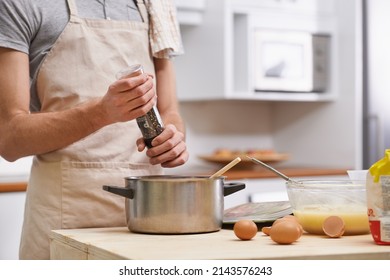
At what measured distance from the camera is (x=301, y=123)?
3.68m

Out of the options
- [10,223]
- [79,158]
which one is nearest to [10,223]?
[10,223]

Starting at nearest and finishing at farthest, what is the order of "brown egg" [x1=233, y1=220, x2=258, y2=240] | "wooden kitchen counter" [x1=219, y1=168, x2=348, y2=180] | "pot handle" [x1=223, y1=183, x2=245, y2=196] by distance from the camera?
"brown egg" [x1=233, y1=220, x2=258, y2=240] → "pot handle" [x1=223, y1=183, x2=245, y2=196] → "wooden kitchen counter" [x1=219, y1=168, x2=348, y2=180]

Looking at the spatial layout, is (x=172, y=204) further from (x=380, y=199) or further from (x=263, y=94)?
(x=263, y=94)

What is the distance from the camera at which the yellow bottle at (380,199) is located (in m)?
1.10

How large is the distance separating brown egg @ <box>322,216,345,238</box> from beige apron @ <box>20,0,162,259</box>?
500mm

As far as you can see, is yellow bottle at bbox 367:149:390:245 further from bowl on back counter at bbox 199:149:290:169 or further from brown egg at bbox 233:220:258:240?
bowl on back counter at bbox 199:149:290:169

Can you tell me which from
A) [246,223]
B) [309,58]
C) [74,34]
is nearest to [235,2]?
[309,58]

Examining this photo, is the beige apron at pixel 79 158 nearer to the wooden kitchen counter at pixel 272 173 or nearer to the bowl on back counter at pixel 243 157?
the wooden kitchen counter at pixel 272 173

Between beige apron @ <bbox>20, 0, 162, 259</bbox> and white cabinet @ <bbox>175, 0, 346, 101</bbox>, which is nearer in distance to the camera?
beige apron @ <bbox>20, 0, 162, 259</bbox>

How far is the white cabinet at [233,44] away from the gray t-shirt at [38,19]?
1523 mm

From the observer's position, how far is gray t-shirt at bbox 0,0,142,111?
4.89 feet

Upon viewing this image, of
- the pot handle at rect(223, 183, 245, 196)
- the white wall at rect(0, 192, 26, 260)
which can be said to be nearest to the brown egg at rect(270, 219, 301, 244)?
the pot handle at rect(223, 183, 245, 196)

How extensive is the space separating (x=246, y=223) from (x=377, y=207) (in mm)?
204

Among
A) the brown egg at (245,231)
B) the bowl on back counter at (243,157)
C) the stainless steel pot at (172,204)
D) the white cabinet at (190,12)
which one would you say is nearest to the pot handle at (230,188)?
the stainless steel pot at (172,204)
